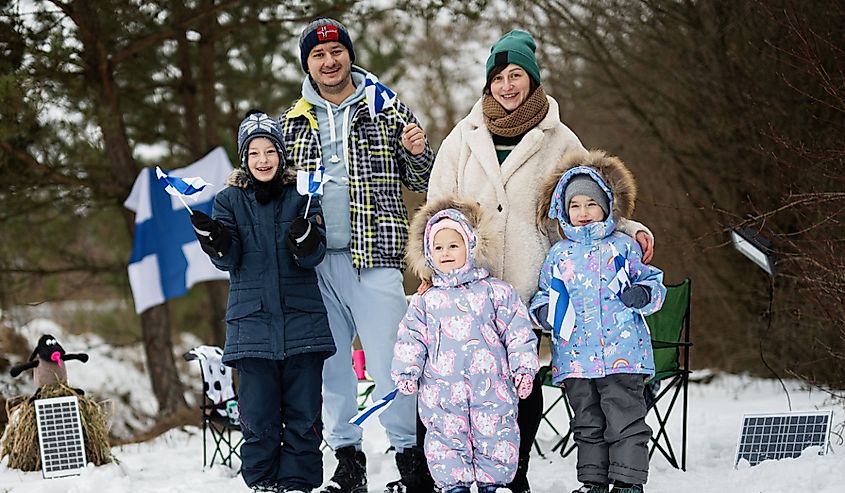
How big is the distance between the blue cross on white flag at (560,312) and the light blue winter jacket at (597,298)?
0.08ft

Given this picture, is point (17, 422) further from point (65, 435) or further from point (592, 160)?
point (592, 160)

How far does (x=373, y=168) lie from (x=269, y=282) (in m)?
0.69

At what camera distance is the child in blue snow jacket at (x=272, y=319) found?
3607 mm

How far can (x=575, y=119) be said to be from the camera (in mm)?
10602

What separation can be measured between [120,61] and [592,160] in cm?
563

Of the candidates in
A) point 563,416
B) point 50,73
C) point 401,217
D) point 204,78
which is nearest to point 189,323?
point 204,78

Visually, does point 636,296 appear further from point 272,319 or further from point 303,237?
point 272,319

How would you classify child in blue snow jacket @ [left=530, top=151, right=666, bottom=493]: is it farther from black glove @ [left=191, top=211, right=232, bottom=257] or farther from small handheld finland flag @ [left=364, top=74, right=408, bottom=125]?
black glove @ [left=191, top=211, right=232, bottom=257]

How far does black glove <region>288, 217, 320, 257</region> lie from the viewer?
11.4ft

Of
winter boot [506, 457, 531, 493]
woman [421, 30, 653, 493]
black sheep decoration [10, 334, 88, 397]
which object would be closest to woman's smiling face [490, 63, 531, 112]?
woman [421, 30, 653, 493]

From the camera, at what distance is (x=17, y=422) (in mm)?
4574

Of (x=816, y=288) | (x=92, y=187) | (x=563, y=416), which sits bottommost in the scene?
(x=563, y=416)

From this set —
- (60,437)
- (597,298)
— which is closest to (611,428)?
(597,298)

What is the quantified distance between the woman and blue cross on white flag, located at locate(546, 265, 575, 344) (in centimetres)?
17
